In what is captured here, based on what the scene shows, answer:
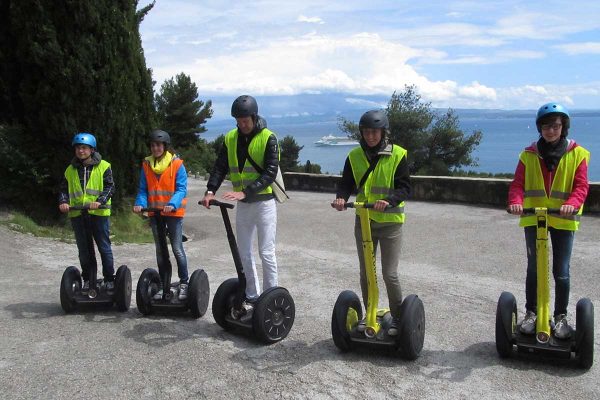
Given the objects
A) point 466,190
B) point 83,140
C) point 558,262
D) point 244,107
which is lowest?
point 558,262

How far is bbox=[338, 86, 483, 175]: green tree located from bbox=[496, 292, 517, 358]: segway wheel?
24775 mm

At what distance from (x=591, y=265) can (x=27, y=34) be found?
9.93 m

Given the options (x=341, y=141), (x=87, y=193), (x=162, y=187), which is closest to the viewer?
(x=162, y=187)

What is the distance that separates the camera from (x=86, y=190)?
20.7ft

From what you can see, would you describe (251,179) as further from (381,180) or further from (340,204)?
(381,180)

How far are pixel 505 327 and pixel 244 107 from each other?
2809 millimetres

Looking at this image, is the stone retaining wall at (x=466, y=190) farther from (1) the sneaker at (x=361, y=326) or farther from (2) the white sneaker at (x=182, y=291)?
(2) the white sneaker at (x=182, y=291)

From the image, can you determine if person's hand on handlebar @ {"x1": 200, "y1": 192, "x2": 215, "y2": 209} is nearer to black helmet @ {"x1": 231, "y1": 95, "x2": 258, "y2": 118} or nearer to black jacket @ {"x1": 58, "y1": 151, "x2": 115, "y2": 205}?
black helmet @ {"x1": 231, "y1": 95, "x2": 258, "y2": 118}

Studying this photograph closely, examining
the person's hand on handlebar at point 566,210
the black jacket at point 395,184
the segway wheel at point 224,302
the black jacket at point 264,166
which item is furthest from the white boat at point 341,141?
the person's hand on handlebar at point 566,210

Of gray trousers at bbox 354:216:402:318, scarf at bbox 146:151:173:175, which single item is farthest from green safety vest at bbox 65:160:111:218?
gray trousers at bbox 354:216:402:318

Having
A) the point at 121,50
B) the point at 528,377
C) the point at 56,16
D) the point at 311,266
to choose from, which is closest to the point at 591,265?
the point at 311,266

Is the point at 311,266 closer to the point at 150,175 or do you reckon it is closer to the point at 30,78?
the point at 150,175

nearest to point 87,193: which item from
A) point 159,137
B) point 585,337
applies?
point 159,137

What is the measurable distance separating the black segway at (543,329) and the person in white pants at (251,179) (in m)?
2.06
